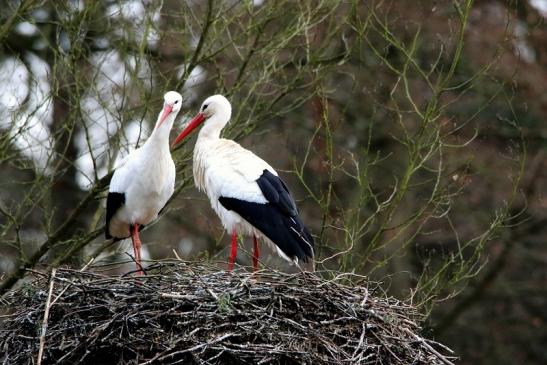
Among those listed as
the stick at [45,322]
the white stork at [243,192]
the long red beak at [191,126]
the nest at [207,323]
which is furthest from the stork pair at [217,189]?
the stick at [45,322]

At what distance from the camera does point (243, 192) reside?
10.0 meters

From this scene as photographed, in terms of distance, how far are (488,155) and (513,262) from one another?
1.32 metres

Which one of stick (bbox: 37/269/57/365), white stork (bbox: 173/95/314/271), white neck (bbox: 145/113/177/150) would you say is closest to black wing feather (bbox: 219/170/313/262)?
white stork (bbox: 173/95/314/271)

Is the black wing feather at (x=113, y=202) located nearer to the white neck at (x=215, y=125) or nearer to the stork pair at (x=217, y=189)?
the stork pair at (x=217, y=189)

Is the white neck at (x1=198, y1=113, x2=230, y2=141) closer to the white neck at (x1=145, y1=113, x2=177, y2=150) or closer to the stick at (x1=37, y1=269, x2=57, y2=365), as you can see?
the white neck at (x1=145, y1=113, x2=177, y2=150)

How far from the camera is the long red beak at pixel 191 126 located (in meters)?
10.8

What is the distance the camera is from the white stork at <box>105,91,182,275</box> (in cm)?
1001

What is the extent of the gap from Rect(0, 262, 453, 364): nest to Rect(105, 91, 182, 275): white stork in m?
1.71

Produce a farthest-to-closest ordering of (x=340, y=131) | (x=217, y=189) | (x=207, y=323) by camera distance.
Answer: (x=340, y=131) < (x=217, y=189) < (x=207, y=323)

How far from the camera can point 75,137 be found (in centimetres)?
1473

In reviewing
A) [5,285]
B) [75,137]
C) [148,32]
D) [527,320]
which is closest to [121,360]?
[5,285]

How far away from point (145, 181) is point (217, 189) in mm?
548

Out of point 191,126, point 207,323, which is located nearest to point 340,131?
point 191,126

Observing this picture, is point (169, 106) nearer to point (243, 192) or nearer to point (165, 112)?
point (165, 112)
